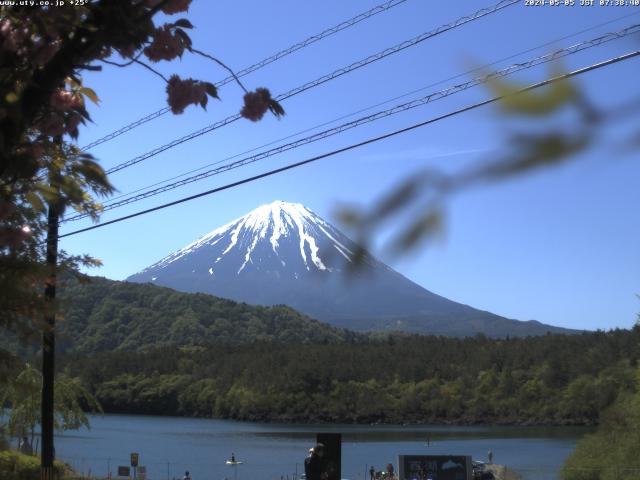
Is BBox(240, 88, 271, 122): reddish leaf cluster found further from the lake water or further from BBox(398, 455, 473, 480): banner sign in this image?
the lake water

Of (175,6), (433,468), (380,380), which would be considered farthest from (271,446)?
(175,6)

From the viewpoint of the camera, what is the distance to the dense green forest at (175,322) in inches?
4609

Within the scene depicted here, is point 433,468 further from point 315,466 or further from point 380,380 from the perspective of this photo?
point 380,380

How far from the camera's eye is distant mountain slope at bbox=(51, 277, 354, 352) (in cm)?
11719

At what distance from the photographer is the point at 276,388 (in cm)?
8306

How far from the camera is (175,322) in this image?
125m

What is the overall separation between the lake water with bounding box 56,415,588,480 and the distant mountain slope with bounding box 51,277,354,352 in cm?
3776

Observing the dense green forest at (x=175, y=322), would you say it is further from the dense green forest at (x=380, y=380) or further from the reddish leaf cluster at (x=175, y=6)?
the reddish leaf cluster at (x=175, y=6)

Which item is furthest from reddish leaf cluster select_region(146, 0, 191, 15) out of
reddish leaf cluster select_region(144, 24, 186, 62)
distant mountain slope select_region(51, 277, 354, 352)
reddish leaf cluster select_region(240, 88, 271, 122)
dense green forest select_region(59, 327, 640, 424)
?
distant mountain slope select_region(51, 277, 354, 352)

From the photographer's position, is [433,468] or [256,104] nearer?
[256,104]

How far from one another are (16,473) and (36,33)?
12606 mm

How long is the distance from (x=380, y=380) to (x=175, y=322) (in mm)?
47782

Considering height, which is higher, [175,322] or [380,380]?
[175,322]

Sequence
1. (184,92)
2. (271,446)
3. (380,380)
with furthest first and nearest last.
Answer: (380,380)
(271,446)
(184,92)
